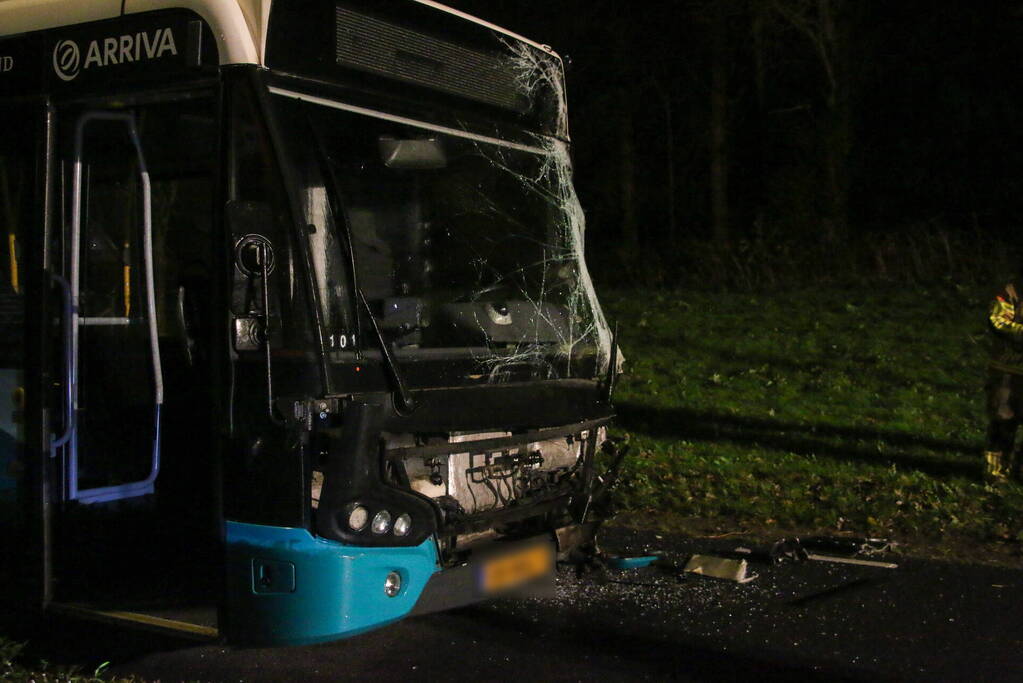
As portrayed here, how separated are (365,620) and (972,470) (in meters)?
6.05

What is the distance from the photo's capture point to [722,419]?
11.3 metres

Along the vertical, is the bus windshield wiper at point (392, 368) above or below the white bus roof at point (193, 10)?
below

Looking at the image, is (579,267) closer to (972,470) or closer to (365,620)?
(365,620)

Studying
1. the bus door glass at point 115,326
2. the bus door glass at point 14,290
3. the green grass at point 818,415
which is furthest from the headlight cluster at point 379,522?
the green grass at point 818,415

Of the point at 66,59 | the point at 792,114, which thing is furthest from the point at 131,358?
the point at 792,114

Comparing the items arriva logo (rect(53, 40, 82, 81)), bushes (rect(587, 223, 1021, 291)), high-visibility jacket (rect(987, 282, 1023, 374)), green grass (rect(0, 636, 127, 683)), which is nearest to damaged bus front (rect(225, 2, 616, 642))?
green grass (rect(0, 636, 127, 683))

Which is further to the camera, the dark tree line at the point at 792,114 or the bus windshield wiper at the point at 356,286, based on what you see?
the dark tree line at the point at 792,114

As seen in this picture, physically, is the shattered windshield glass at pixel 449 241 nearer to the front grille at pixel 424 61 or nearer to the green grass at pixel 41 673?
the front grille at pixel 424 61

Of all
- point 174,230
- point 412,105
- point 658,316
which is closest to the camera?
point 412,105

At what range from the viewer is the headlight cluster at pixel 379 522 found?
4.55 metres

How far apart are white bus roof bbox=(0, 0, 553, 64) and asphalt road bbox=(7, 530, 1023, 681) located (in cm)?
265

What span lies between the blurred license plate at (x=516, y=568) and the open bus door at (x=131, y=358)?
1.16 m

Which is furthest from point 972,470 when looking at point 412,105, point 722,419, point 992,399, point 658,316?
point 658,316

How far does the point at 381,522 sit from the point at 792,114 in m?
27.3
